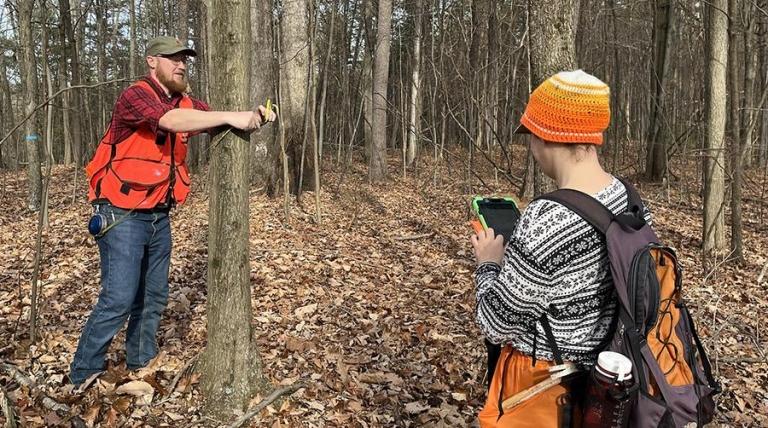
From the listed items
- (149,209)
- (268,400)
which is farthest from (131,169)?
(268,400)

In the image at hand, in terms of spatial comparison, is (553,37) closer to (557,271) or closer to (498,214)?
(498,214)

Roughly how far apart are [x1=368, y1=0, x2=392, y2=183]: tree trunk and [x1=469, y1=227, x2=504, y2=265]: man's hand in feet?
40.2

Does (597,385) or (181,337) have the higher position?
(597,385)

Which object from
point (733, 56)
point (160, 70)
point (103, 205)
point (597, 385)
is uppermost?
point (733, 56)

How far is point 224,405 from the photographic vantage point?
3182 mm

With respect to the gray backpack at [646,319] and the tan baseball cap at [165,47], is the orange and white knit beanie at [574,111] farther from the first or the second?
the tan baseball cap at [165,47]

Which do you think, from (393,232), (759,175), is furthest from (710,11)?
(759,175)

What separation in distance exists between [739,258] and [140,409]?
8.02 meters

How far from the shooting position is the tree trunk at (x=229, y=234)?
2.93 meters

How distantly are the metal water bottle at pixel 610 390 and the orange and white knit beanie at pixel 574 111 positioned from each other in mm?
667

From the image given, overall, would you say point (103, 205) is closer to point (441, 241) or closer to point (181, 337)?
point (181, 337)

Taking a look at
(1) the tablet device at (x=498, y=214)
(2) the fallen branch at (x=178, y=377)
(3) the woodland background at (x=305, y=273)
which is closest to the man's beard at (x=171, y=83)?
(3) the woodland background at (x=305, y=273)

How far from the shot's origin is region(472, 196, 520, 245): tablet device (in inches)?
83.4

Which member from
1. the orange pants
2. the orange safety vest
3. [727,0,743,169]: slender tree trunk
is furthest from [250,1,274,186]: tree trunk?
the orange pants
